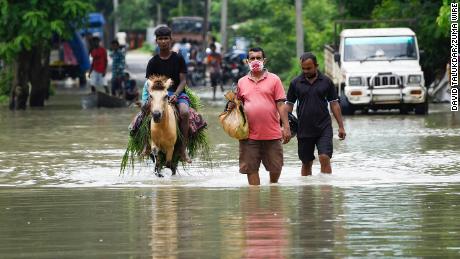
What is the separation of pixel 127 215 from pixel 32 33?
77.2ft

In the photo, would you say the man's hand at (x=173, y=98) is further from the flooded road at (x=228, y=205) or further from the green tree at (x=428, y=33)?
the green tree at (x=428, y=33)

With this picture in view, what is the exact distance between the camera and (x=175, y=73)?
62.1 ft

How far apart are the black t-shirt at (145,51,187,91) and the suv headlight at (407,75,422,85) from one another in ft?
51.5

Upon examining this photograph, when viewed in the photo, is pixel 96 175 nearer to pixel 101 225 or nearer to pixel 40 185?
pixel 40 185

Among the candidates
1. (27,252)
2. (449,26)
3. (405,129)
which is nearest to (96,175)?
(27,252)

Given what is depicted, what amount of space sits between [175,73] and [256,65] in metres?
2.84

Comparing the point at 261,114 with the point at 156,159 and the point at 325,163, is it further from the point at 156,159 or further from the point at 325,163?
the point at 156,159

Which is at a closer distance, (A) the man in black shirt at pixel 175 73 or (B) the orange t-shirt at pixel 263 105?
(B) the orange t-shirt at pixel 263 105

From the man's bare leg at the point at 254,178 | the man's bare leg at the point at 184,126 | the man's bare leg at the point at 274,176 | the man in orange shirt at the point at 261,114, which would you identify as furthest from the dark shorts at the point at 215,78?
the man in orange shirt at the point at 261,114

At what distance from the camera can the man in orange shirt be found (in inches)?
647

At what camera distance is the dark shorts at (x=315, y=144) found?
17.1 m

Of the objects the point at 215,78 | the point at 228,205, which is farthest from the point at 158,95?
the point at 215,78

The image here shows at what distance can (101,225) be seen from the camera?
12688mm

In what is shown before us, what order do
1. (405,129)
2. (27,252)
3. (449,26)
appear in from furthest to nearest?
(449,26)
(405,129)
(27,252)
